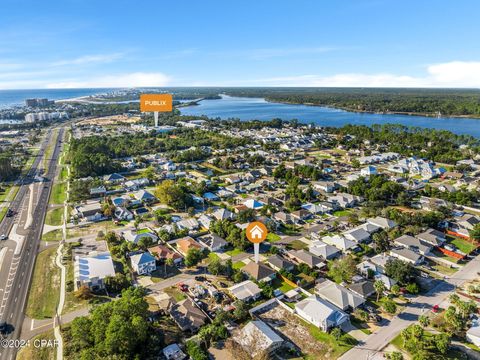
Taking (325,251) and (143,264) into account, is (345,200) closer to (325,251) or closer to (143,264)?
(325,251)

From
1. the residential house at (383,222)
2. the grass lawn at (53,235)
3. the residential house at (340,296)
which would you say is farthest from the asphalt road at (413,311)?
the grass lawn at (53,235)

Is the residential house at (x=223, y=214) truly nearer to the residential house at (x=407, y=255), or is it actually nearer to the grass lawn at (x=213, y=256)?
the grass lawn at (x=213, y=256)

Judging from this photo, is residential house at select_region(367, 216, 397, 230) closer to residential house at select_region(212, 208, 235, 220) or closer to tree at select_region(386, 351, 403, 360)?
residential house at select_region(212, 208, 235, 220)

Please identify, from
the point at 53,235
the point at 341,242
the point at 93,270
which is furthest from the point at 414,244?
the point at 53,235

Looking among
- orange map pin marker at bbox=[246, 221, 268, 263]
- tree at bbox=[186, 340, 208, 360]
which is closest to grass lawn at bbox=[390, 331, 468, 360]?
tree at bbox=[186, 340, 208, 360]

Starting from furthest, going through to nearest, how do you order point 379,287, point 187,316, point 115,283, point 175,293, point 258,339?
point 115,283 < point 175,293 < point 379,287 < point 187,316 < point 258,339

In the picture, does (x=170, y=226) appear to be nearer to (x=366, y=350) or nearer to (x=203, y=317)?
(x=203, y=317)

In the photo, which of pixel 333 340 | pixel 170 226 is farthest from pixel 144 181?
pixel 333 340
